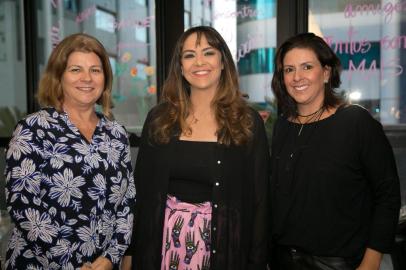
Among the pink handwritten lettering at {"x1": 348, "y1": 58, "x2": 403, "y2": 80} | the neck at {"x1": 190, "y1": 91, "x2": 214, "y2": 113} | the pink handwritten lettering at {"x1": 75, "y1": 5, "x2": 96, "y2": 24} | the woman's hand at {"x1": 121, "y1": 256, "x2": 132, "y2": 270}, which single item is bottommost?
the woman's hand at {"x1": 121, "y1": 256, "x2": 132, "y2": 270}

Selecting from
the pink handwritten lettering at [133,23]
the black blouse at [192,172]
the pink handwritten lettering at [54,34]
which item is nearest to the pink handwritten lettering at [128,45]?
the pink handwritten lettering at [133,23]

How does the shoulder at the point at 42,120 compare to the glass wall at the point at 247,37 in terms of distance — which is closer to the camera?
the shoulder at the point at 42,120

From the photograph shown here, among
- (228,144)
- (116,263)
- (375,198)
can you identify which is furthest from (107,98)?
(375,198)

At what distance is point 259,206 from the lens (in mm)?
1943

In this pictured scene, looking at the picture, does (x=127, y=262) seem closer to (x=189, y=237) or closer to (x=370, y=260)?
(x=189, y=237)

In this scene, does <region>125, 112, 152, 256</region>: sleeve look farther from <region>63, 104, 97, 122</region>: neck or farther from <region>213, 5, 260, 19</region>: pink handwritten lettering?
<region>213, 5, 260, 19</region>: pink handwritten lettering

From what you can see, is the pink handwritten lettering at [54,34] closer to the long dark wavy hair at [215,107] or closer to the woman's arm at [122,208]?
the long dark wavy hair at [215,107]

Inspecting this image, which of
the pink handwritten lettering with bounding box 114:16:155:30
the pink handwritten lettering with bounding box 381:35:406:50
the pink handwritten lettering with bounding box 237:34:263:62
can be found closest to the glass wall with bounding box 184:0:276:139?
the pink handwritten lettering with bounding box 237:34:263:62

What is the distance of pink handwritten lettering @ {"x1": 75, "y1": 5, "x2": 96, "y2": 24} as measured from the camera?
14.7ft

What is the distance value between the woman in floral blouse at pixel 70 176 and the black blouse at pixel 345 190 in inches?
31.9

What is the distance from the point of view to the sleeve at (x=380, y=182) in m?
1.75

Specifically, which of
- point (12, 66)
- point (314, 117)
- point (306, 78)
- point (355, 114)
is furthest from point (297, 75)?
point (12, 66)

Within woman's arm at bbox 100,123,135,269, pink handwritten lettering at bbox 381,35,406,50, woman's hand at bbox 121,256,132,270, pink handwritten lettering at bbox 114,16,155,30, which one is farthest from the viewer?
pink handwritten lettering at bbox 114,16,155,30

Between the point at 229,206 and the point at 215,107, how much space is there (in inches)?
19.7
